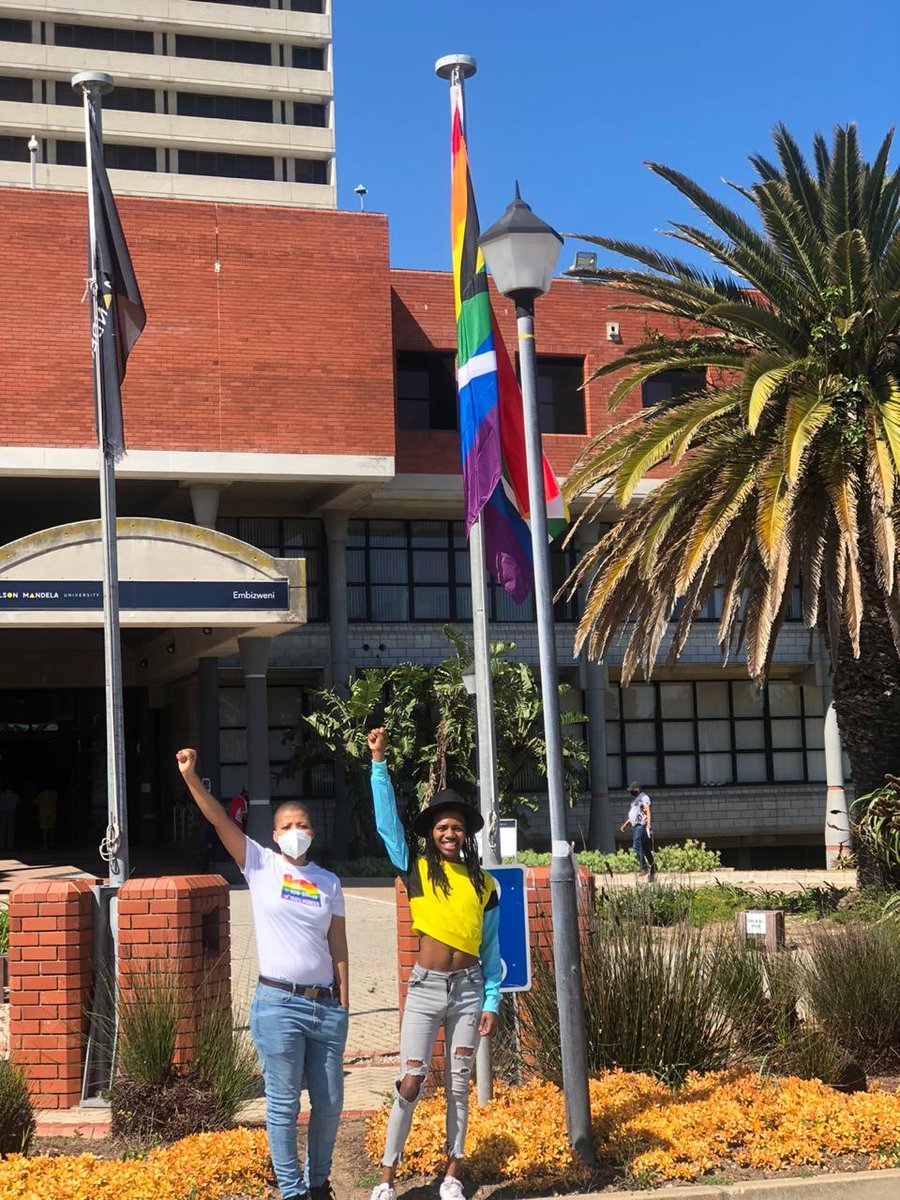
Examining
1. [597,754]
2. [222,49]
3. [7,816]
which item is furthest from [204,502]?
[222,49]

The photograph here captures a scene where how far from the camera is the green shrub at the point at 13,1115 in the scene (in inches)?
285

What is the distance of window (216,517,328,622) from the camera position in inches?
1375

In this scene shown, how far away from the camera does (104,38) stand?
2660 inches

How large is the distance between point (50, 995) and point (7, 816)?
90.3 feet

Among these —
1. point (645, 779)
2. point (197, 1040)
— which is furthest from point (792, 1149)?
point (645, 779)

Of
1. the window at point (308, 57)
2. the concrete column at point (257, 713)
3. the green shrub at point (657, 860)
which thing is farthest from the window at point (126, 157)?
the green shrub at point (657, 860)

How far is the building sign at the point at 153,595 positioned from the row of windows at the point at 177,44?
4965 centimetres

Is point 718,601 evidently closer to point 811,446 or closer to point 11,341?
point 11,341

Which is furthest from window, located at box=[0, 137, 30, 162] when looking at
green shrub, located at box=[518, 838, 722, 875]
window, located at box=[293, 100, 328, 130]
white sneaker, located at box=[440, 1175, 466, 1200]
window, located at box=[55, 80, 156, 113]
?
white sneaker, located at box=[440, 1175, 466, 1200]

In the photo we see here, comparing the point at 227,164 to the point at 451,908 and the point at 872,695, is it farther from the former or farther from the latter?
the point at 451,908

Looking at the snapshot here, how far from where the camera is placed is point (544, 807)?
→ 36.0 meters

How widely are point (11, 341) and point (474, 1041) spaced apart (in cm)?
2369

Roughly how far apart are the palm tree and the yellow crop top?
342 inches

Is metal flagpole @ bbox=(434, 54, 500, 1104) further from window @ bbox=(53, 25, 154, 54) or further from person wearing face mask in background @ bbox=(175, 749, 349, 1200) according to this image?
window @ bbox=(53, 25, 154, 54)
